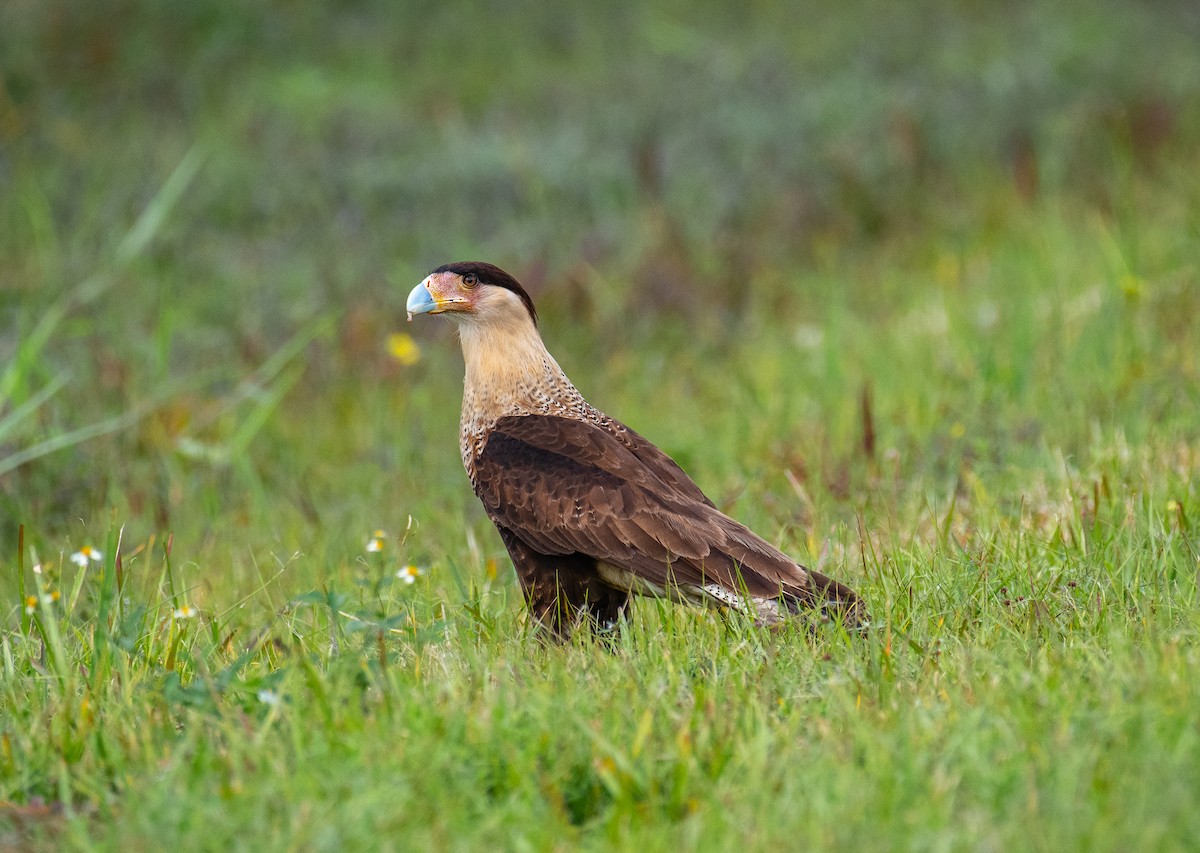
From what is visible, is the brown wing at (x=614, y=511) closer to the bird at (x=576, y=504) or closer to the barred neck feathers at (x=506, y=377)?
the bird at (x=576, y=504)

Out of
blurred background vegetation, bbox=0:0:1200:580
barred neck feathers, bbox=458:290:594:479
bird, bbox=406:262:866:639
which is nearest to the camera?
bird, bbox=406:262:866:639

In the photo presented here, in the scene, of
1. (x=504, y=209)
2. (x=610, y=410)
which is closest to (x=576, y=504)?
(x=610, y=410)

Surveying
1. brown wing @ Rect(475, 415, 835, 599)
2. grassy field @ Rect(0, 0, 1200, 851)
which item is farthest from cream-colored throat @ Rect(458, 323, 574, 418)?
grassy field @ Rect(0, 0, 1200, 851)

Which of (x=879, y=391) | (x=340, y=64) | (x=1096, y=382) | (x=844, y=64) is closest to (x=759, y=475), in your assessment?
(x=879, y=391)

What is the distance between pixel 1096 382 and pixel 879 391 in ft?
3.26

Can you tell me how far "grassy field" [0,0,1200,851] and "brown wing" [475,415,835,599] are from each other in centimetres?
18

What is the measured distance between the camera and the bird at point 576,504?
3.93 m

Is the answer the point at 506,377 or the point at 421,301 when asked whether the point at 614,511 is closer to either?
the point at 506,377

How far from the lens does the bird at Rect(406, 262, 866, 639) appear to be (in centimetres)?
393

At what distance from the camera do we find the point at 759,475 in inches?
228

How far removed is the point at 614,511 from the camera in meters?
4.12

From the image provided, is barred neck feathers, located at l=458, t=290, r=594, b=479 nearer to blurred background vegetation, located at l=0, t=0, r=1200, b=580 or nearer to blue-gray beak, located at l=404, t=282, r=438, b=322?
blue-gray beak, located at l=404, t=282, r=438, b=322

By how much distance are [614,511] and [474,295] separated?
1.06 meters

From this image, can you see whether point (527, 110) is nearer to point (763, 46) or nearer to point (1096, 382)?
point (763, 46)
